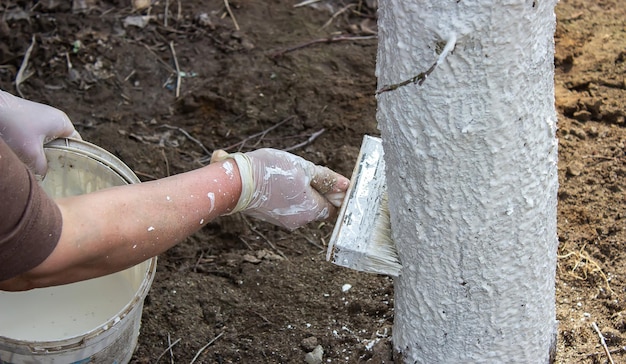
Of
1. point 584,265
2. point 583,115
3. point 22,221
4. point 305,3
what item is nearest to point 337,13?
point 305,3

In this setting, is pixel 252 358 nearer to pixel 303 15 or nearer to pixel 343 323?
pixel 343 323

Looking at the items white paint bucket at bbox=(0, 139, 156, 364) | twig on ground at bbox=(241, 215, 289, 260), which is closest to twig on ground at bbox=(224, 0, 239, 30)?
twig on ground at bbox=(241, 215, 289, 260)

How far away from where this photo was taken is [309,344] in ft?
6.23

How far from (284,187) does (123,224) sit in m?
0.45

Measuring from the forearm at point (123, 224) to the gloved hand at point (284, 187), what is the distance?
0.11m

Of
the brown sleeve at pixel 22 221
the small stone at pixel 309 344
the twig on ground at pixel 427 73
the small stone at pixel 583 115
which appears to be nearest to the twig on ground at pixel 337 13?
the small stone at pixel 583 115

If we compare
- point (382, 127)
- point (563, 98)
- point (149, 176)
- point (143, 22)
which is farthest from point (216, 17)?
point (382, 127)

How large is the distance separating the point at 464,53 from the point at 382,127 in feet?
0.80

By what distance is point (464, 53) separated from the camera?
122 centimetres

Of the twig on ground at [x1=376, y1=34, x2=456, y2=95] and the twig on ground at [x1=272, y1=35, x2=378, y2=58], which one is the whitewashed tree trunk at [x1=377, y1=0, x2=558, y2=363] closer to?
the twig on ground at [x1=376, y1=34, x2=456, y2=95]

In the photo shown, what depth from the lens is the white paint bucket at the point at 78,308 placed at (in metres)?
1.69

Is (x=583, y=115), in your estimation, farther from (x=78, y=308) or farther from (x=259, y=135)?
(x=78, y=308)

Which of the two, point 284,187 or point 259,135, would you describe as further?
point 259,135

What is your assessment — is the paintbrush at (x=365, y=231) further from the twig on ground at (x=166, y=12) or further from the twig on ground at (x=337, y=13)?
the twig on ground at (x=166, y=12)
